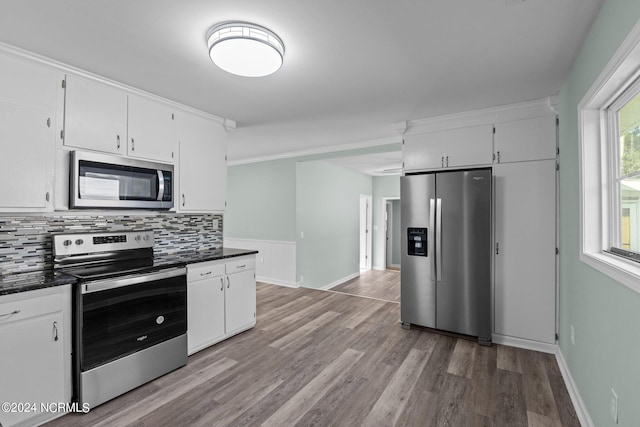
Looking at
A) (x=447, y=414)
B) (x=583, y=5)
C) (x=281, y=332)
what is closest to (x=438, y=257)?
A: (x=447, y=414)

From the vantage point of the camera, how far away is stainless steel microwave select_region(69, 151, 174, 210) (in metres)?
2.45

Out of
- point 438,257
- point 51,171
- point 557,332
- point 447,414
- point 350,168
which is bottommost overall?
point 447,414

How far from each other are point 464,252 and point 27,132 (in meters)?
3.84

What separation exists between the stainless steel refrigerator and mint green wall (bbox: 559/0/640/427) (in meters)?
0.65

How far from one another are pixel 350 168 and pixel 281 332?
4.35 metres

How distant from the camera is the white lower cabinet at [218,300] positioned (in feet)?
9.64

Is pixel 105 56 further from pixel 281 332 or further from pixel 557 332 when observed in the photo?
pixel 557 332

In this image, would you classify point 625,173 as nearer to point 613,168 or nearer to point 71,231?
point 613,168

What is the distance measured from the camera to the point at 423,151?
3.73 m

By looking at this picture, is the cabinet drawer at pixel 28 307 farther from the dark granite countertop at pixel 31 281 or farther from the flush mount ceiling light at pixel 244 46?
the flush mount ceiling light at pixel 244 46

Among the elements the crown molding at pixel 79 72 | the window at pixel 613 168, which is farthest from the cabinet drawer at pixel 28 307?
the window at pixel 613 168

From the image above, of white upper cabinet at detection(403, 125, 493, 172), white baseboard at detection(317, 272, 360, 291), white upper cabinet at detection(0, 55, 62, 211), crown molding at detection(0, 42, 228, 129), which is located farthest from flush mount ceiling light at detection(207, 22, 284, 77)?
white baseboard at detection(317, 272, 360, 291)

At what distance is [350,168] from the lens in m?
7.07

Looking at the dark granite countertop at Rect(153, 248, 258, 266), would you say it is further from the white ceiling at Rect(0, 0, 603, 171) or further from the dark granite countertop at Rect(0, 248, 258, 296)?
the white ceiling at Rect(0, 0, 603, 171)
